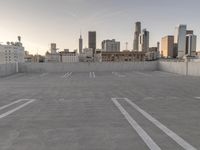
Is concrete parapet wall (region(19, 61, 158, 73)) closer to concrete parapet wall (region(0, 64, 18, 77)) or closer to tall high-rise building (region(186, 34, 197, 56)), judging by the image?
concrete parapet wall (region(0, 64, 18, 77))

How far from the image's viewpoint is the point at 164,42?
175750 mm

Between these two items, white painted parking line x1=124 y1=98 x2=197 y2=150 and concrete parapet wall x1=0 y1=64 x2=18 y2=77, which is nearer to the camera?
white painted parking line x1=124 y1=98 x2=197 y2=150

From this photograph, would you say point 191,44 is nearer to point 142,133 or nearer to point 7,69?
point 7,69

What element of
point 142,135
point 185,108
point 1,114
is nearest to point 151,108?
point 185,108

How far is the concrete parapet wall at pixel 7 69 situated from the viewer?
1193 inches

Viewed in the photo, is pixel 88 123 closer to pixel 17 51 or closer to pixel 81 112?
pixel 81 112

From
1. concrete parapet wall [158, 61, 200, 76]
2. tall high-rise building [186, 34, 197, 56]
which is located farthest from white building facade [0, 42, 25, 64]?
concrete parapet wall [158, 61, 200, 76]

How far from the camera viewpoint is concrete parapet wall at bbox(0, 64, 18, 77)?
30292 mm

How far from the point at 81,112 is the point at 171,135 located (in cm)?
376

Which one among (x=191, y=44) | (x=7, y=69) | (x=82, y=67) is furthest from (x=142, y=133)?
(x=191, y=44)

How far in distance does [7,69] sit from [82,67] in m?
14.6

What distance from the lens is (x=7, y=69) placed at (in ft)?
106

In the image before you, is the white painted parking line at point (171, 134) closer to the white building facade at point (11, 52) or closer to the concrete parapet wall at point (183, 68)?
the concrete parapet wall at point (183, 68)

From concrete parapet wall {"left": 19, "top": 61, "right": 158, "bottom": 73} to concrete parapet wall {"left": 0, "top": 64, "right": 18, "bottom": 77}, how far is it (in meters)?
3.38
